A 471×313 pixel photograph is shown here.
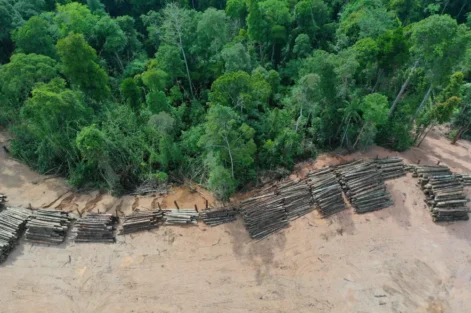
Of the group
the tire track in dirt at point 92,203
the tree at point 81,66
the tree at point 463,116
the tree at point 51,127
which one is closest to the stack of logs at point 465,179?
the tree at point 463,116

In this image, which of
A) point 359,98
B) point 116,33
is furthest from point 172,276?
point 116,33

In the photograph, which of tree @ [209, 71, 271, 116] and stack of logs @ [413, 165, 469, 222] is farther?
tree @ [209, 71, 271, 116]

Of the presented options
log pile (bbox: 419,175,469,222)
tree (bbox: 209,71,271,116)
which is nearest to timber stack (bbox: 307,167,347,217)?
log pile (bbox: 419,175,469,222)

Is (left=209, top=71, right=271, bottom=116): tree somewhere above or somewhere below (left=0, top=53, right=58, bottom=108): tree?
above

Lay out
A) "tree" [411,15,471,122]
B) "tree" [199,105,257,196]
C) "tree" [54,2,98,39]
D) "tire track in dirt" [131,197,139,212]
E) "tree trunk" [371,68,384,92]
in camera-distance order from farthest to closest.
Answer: "tree" [54,2,98,39], "tree trunk" [371,68,384,92], "tire track in dirt" [131,197,139,212], "tree" [411,15,471,122], "tree" [199,105,257,196]

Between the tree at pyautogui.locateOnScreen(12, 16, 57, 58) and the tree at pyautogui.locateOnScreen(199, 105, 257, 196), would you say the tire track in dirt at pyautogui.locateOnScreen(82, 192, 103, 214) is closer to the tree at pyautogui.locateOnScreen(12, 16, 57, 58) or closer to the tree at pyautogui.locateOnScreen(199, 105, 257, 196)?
the tree at pyautogui.locateOnScreen(199, 105, 257, 196)

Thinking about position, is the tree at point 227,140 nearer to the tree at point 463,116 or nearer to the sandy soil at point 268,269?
the sandy soil at point 268,269

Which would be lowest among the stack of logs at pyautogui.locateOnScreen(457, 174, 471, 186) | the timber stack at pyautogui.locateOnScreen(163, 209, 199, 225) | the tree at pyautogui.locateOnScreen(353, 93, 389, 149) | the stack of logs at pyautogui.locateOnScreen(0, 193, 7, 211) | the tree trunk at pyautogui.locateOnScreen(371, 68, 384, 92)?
the stack of logs at pyautogui.locateOnScreen(0, 193, 7, 211)
